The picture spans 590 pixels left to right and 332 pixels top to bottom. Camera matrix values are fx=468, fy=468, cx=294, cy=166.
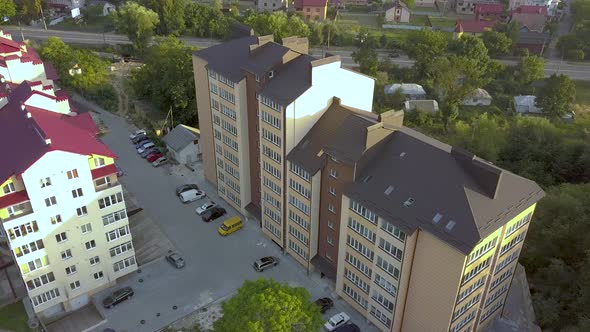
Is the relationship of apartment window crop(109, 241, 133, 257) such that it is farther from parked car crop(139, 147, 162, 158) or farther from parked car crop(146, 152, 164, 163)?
parked car crop(139, 147, 162, 158)

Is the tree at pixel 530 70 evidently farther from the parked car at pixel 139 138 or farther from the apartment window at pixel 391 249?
the parked car at pixel 139 138

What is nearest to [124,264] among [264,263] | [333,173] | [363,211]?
[264,263]

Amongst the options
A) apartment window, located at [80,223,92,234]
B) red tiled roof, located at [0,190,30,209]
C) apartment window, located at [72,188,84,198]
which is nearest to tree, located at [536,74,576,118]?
apartment window, located at [80,223,92,234]

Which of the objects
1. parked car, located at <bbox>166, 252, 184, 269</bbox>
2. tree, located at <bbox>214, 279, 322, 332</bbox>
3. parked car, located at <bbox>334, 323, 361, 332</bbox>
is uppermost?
tree, located at <bbox>214, 279, 322, 332</bbox>

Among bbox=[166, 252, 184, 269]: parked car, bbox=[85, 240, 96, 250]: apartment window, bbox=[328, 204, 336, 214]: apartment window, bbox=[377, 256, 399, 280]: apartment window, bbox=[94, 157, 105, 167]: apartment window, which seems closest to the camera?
bbox=[377, 256, 399, 280]: apartment window

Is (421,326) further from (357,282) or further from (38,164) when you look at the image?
(38,164)
